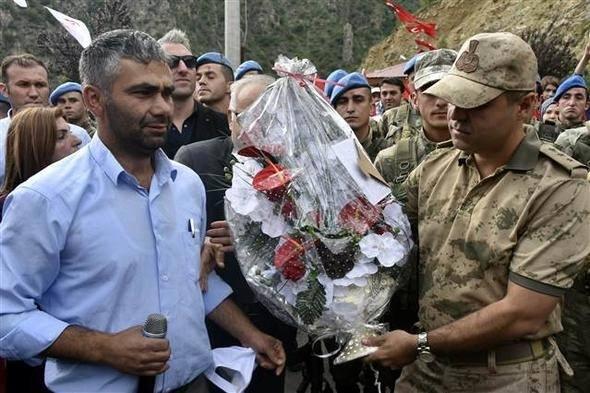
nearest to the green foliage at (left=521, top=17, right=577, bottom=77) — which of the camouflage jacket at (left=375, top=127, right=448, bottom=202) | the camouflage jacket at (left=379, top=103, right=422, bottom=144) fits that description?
the camouflage jacket at (left=379, top=103, right=422, bottom=144)

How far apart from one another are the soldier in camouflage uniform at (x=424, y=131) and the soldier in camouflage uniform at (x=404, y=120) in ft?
0.94

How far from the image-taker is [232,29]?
1185 cm

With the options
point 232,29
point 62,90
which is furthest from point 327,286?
point 232,29

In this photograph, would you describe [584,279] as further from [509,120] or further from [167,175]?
[167,175]

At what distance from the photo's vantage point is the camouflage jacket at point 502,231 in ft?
7.23

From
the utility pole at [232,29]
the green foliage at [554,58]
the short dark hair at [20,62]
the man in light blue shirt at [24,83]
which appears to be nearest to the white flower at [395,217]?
the man in light blue shirt at [24,83]

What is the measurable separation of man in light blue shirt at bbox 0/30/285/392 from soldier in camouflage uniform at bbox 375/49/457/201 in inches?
56.0

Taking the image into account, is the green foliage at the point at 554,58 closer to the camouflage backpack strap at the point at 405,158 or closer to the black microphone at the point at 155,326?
the camouflage backpack strap at the point at 405,158

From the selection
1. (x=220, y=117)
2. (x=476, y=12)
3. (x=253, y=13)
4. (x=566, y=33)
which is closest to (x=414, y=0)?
(x=253, y=13)

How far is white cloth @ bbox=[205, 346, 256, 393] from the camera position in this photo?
→ 252 cm

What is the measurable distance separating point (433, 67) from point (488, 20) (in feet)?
66.6

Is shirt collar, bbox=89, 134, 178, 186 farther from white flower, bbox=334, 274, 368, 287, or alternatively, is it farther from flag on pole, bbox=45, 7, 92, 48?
flag on pole, bbox=45, 7, 92, 48

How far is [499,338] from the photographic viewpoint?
2.25 metres

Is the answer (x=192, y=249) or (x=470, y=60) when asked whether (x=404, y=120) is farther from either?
(x=192, y=249)
